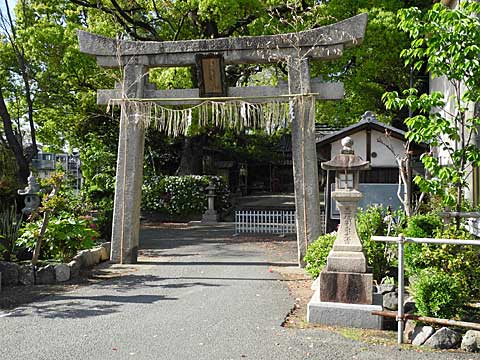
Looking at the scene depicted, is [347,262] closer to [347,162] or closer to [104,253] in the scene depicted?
[347,162]

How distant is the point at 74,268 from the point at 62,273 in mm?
349

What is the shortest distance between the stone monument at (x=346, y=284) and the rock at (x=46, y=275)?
516cm

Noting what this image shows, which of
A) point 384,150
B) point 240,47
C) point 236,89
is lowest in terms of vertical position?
point 384,150

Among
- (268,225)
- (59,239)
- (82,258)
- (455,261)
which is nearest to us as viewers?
(455,261)

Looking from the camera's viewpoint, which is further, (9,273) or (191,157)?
(191,157)

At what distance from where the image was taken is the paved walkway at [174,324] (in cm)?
511

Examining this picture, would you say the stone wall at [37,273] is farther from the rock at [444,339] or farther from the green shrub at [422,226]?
the rock at [444,339]

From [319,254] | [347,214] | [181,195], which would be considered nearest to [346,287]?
[347,214]

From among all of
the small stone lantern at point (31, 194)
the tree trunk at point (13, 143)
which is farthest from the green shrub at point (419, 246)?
the tree trunk at point (13, 143)

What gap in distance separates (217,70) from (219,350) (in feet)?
21.9

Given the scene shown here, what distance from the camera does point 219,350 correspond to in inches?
203

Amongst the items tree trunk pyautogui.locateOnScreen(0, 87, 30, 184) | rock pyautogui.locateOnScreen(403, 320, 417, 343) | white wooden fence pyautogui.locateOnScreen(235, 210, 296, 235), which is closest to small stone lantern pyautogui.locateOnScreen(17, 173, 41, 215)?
tree trunk pyautogui.locateOnScreen(0, 87, 30, 184)

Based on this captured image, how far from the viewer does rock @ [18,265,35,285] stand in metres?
8.70

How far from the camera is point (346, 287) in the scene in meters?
6.24
